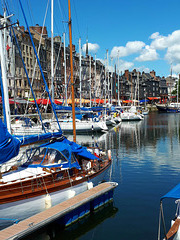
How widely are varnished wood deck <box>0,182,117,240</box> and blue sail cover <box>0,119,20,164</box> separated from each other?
10.4ft

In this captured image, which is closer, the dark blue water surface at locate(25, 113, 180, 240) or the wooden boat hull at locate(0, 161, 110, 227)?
the wooden boat hull at locate(0, 161, 110, 227)

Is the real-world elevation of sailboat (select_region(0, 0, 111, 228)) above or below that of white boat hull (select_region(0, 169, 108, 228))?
above

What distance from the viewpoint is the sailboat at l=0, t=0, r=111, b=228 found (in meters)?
13.4

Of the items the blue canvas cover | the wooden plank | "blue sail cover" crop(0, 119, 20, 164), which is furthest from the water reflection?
the blue canvas cover

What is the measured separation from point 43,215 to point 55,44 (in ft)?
271

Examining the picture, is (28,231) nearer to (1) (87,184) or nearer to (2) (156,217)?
(1) (87,184)

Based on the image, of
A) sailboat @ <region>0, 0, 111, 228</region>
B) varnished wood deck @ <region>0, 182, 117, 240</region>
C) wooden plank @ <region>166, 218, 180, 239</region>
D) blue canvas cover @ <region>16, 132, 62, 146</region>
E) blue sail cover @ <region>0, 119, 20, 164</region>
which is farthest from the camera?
blue canvas cover @ <region>16, 132, 62, 146</region>

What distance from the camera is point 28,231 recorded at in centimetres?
1198

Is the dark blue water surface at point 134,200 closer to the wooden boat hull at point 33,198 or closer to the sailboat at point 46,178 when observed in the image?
the wooden boat hull at point 33,198

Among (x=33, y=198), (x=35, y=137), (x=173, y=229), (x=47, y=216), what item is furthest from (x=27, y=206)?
(x=173, y=229)

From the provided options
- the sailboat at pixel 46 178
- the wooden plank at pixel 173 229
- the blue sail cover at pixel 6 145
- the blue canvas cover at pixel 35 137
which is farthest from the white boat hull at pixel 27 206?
the wooden plank at pixel 173 229

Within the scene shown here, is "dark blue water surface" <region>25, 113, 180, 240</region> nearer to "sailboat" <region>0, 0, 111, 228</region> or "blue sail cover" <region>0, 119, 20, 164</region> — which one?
"sailboat" <region>0, 0, 111, 228</region>

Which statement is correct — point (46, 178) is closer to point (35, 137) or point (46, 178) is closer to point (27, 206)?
point (27, 206)

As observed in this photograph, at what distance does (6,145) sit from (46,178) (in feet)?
9.12
